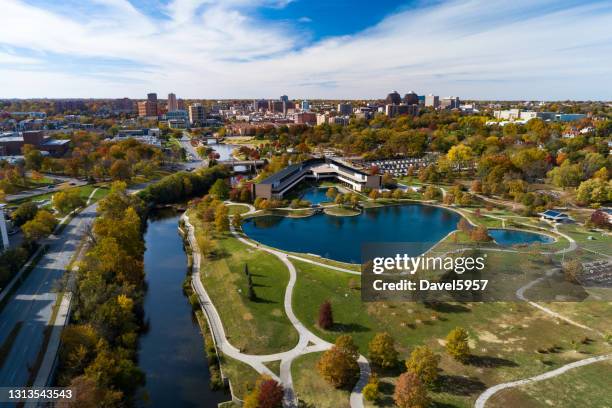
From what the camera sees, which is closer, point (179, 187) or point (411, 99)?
point (179, 187)

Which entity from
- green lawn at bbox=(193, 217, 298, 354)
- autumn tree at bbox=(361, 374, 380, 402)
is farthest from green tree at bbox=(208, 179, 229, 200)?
autumn tree at bbox=(361, 374, 380, 402)

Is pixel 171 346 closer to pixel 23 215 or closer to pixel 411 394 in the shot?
pixel 411 394

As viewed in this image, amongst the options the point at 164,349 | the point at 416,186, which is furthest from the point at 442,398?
the point at 416,186

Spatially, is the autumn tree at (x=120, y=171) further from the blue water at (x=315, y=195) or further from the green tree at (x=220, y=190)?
the blue water at (x=315, y=195)

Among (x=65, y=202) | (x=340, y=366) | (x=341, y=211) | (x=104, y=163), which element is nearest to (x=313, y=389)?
(x=340, y=366)

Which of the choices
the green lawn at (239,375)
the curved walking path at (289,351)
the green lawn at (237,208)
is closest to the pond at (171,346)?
the green lawn at (239,375)

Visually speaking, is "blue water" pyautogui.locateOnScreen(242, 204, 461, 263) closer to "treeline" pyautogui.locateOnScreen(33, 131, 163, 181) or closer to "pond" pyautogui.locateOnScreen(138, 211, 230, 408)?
"pond" pyautogui.locateOnScreen(138, 211, 230, 408)
